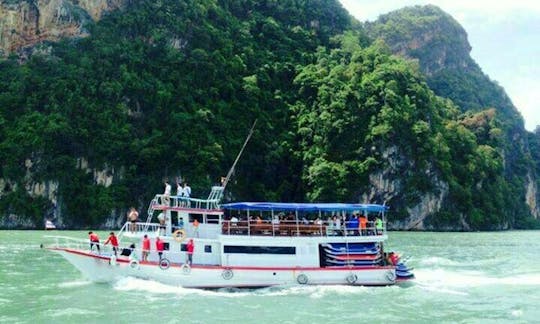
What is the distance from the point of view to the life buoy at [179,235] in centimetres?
2491

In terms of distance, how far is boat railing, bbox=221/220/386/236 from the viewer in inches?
1005

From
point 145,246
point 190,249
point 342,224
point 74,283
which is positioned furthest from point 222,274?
point 74,283

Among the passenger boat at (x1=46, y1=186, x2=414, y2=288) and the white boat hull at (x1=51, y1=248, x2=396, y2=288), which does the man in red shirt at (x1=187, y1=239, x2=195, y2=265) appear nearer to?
the passenger boat at (x1=46, y1=186, x2=414, y2=288)

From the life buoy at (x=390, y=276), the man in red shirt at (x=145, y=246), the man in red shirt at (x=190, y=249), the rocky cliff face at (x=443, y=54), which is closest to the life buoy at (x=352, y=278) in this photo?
the life buoy at (x=390, y=276)

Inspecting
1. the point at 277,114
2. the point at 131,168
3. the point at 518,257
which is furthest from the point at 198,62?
the point at 518,257

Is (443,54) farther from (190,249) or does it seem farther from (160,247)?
(160,247)

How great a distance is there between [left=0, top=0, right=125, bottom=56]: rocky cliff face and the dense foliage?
192 centimetres

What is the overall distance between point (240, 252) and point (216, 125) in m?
56.1

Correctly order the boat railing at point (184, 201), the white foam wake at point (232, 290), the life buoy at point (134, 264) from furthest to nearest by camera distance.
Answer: the boat railing at point (184, 201)
the life buoy at point (134, 264)
the white foam wake at point (232, 290)

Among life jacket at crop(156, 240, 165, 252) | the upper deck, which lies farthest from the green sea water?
the upper deck

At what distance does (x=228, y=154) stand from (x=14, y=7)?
3236 centimetres

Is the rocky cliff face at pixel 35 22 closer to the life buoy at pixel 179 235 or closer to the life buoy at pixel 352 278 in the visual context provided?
the life buoy at pixel 179 235

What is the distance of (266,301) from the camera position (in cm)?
2259

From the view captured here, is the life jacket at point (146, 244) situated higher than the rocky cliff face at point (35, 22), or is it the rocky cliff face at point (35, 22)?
the rocky cliff face at point (35, 22)
